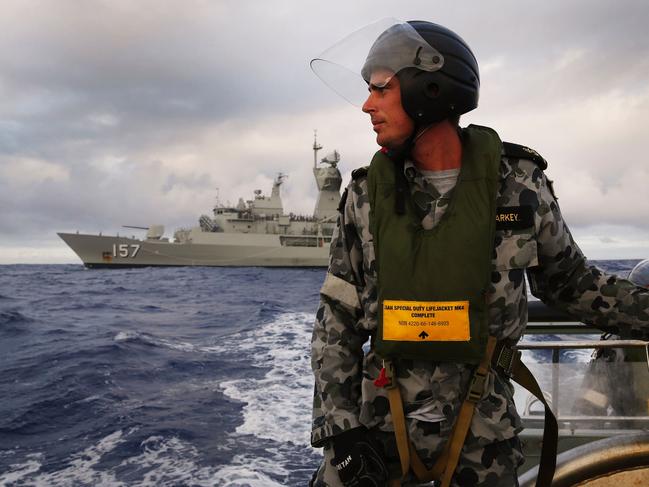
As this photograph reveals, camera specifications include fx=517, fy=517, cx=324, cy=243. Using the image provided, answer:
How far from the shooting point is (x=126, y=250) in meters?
43.4

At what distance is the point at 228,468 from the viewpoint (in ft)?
14.5

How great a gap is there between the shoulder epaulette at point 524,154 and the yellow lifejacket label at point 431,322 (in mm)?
400

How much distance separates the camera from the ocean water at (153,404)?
436 cm

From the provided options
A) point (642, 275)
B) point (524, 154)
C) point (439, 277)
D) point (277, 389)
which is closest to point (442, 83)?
point (524, 154)

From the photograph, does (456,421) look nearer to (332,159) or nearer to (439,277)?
(439,277)

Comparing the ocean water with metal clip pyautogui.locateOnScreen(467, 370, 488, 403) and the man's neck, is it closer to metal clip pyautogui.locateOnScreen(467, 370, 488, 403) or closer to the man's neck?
metal clip pyautogui.locateOnScreen(467, 370, 488, 403)

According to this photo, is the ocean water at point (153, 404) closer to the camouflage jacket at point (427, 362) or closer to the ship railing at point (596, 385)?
the ship railing at point (596, 385)

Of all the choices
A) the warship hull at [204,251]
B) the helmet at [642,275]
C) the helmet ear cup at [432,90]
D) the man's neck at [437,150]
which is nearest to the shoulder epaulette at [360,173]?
the man's neck at [437,150]

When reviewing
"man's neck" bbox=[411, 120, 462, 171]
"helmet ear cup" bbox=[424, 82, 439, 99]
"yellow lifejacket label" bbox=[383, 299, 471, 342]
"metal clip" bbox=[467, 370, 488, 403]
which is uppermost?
"helmet ear cup" bbox=[424, 82, 439, 99]

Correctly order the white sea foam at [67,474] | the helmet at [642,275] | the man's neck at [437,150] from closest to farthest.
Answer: the man's neck at [437,150]
the helmet at [642,275]
the white sea foam at [67,474]

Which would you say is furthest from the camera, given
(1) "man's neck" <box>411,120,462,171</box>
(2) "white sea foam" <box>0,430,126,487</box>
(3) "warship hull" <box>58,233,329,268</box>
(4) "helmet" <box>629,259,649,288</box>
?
(3) "warship hull" <box>58,233,329,268</box>

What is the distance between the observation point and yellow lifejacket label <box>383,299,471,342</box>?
1156 millimetres

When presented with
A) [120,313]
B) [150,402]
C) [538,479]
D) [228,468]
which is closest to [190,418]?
[150,402]

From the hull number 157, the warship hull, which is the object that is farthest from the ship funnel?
the hull number 157
